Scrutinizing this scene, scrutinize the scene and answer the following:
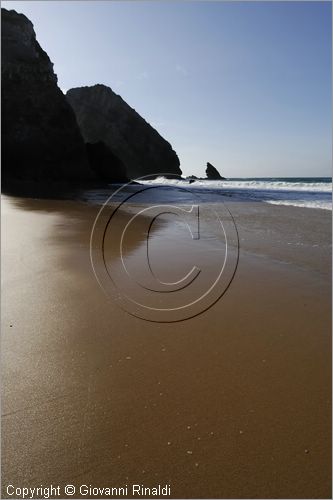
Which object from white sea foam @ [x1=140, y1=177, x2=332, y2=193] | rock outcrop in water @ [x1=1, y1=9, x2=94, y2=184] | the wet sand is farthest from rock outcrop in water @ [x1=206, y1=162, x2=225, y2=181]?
the wet sand

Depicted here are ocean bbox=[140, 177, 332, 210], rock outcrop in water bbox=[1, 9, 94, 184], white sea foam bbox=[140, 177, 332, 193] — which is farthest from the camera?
rock outcrop in water bbox=[1, 9, 94, 184]

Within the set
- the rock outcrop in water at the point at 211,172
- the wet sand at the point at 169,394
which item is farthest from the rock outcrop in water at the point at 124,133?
the wet sand at the point at 169,394

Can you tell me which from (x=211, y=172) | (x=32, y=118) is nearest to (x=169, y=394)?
(x=32, y=118)

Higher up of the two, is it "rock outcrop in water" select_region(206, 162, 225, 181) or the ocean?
"rock outcrop in water" select_region(206, 162, 225, 181)

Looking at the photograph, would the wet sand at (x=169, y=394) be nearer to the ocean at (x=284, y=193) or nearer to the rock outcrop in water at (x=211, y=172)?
the ocean at (x=284, y=193)

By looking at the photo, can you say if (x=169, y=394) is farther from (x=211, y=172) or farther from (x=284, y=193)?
(x=211, y=172)

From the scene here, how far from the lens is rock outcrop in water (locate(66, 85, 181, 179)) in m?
79.5

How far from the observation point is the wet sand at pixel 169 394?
61.0 inches

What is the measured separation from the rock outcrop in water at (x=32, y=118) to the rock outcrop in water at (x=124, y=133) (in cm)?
3885

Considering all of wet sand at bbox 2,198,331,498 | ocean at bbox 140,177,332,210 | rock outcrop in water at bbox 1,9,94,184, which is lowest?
wet sand at bbox 2,198,331,498

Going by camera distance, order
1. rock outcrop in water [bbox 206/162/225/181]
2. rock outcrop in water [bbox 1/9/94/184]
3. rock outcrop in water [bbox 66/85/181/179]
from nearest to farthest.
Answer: rock outcrop in water [bbox 1/9/94/184] < rock outcrop in water [bbox 66/85/181/179] < rock outcrop in water [bbox 206/162/225/181]

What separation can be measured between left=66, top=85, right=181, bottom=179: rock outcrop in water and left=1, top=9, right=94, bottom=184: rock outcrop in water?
38.8 m

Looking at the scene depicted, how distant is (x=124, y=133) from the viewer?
268ft

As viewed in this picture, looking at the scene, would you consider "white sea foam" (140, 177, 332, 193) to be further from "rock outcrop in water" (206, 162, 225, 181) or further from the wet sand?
"rock outcrop in water" (206, 162, 225, 181)
